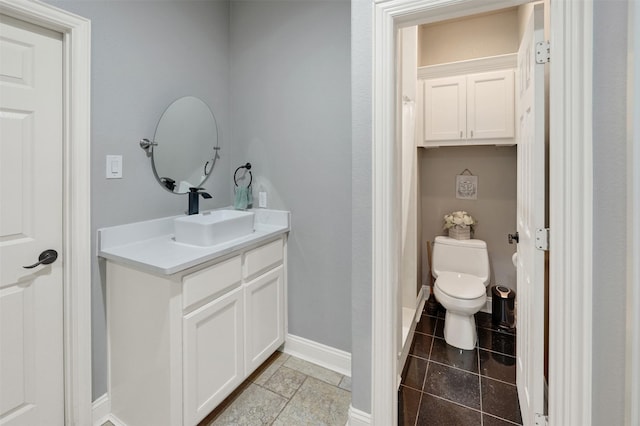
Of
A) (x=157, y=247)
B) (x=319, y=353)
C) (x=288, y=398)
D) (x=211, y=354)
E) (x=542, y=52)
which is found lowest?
(x=288, y=398)

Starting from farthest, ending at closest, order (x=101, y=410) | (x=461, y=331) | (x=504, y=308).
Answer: (x=504, y=308) < (x=461, y=331) < (x=101, y=410)

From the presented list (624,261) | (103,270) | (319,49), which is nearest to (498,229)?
(624,261)

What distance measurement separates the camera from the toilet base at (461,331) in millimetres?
2197

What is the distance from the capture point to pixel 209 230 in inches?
61.2

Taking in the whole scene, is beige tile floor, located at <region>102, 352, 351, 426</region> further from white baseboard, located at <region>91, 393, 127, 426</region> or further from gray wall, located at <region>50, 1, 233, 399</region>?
gray wall, located at <region>50, 1, 233, 399</region>

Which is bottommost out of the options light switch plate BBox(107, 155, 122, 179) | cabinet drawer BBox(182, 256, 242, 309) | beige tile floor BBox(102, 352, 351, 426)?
beige tile floor BBox(102, 352, 351, 426)

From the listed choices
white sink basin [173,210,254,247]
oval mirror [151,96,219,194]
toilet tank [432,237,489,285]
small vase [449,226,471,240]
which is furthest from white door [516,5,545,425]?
oval mirror [151,96,219,194]

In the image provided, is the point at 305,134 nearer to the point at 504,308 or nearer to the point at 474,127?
the point at 474,127

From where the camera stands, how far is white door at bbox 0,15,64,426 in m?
1.24

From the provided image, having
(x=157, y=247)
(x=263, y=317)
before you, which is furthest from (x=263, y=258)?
(x=157, y=247)

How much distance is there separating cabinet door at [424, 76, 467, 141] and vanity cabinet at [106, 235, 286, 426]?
196cm

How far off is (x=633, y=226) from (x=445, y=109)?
76.6 inches

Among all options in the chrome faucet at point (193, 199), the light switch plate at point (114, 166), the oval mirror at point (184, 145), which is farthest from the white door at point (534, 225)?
the light switch plate at point (114, 166)

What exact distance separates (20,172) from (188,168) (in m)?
A: 0.83
